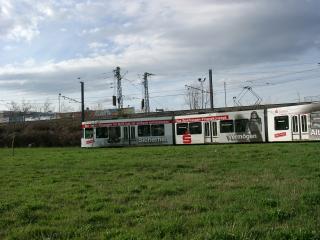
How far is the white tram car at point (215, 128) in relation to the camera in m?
38.0

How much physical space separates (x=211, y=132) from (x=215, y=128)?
56 centimetres

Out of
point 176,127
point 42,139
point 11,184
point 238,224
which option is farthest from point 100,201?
point 42,139

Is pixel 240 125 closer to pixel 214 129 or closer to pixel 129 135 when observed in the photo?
pixel 214 129

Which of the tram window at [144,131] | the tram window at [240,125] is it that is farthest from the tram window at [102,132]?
the tram window at [240,125]

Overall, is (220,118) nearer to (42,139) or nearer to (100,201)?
(100,201)

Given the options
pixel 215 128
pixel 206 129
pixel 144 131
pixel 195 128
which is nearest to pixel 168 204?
pixel 215 128

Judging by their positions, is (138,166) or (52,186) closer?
(52,186)

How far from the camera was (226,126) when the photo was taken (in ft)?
144

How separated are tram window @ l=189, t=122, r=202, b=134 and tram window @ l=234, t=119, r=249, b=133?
13.1 feet

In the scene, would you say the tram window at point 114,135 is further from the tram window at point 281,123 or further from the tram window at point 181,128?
the tram window at point 281,123

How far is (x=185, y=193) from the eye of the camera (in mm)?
12391

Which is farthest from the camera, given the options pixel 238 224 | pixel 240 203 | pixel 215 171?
pixel 215 171

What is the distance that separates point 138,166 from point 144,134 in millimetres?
28339

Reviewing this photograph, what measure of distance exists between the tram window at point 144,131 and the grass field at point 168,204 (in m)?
31.0
